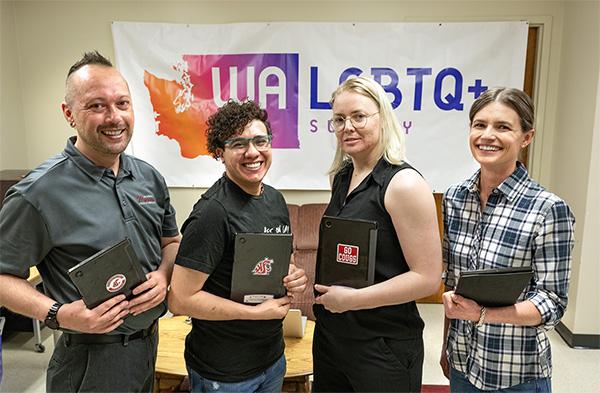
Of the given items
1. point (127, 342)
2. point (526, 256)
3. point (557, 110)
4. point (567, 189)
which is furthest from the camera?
point (557, 110)

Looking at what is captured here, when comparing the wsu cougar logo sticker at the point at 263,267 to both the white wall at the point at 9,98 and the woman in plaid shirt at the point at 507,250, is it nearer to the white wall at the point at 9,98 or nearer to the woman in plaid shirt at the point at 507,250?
the woman in plaid shirt at the point at 507,250

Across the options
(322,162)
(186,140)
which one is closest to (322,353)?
(322,162)

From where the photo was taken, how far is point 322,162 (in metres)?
3.77

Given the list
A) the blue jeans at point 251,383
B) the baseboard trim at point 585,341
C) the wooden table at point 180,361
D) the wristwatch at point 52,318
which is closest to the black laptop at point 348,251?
the blue jeans at point 251,383

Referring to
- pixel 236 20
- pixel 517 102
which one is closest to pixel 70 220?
pixel 517 102

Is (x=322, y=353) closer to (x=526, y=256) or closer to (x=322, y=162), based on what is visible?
(x=526, y=256)

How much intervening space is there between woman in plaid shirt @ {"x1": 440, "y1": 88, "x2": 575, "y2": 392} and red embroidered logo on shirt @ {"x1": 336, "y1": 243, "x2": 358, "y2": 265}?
0.94ft

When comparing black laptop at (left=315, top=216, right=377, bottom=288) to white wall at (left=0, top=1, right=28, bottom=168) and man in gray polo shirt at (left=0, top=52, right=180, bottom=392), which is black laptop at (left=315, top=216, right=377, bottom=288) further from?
white wall at (left=0, top=1, right=28, bottom=168)

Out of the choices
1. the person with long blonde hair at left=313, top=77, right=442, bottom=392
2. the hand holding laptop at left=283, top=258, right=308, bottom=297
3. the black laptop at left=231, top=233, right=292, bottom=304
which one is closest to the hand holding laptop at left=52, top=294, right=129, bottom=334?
the black laptop at left=231, top=233, right=292, bottom=304

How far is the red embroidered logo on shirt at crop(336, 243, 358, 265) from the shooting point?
1356 mm

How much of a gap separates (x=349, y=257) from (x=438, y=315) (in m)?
2.69

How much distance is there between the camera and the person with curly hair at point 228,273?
1322 mm

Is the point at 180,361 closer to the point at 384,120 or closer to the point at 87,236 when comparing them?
the point at 87,236

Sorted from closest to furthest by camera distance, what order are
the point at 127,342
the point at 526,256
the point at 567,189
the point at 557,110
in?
the point at 526,256, the point at 127,342, the point at 567,189, the point at 557,110
